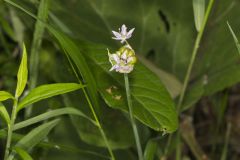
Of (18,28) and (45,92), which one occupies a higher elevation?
(18,28)

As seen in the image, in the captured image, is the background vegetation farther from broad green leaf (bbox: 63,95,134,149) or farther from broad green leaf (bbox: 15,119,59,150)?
broad green leaf (bbox: 15,119,59,150)

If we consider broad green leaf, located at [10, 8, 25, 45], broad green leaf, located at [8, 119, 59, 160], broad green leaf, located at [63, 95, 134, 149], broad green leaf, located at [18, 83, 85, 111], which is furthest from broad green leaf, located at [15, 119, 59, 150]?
broad green leaf, located at [10, 8, 25, 45]

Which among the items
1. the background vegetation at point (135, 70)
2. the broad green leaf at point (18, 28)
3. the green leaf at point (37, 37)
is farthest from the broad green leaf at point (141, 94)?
the broad green leaf at point (18, 28)

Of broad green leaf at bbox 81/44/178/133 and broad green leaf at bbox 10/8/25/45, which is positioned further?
broad green leaf at bbox 10/8/25/45

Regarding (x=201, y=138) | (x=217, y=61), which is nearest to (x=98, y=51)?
(x=217, y=61)

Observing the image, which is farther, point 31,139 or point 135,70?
point 135,70

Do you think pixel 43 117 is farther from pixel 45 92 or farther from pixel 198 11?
pixel 198 11

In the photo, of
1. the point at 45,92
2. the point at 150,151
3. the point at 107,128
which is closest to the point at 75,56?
the point at 45,92

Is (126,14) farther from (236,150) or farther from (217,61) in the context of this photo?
(236,150)
